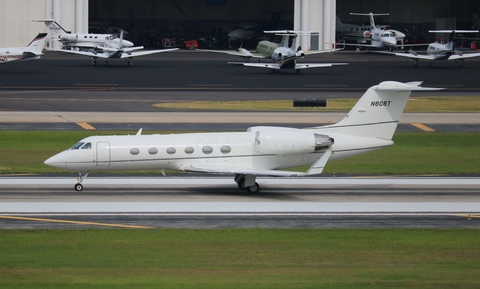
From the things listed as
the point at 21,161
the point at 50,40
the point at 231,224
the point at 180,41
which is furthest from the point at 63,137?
the point at 180,41

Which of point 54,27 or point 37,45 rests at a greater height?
point 54,27

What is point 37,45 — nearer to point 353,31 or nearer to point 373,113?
point 373,113

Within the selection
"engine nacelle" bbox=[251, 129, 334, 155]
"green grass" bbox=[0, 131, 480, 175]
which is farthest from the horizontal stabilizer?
"green grass" bbox=[0, 131, 480, 175]

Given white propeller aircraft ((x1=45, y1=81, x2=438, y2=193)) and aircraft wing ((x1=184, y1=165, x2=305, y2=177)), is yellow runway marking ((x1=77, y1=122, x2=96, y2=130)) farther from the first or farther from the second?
aircraft wing ((x1=184, y1=165, x2=305, y2=177))

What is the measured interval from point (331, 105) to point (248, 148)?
31.7 m

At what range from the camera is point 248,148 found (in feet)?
109

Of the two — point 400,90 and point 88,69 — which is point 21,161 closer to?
point 400,90

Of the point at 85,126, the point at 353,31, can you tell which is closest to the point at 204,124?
the point at 85,126

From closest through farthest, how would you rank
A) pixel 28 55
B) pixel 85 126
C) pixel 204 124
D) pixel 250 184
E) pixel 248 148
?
pixel 248 148
pixel 250 184
pixel 85 126
pixel 204 124
pixel 28 55

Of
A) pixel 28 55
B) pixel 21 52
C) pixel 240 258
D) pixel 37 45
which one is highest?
pixel 37 45

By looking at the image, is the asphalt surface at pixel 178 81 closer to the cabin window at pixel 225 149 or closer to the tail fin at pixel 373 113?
the cabin window at pixel 225 149

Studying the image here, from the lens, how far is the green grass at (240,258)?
20.9 m

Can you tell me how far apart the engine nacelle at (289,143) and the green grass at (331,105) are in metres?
28.5

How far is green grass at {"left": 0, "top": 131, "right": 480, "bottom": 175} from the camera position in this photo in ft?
133
